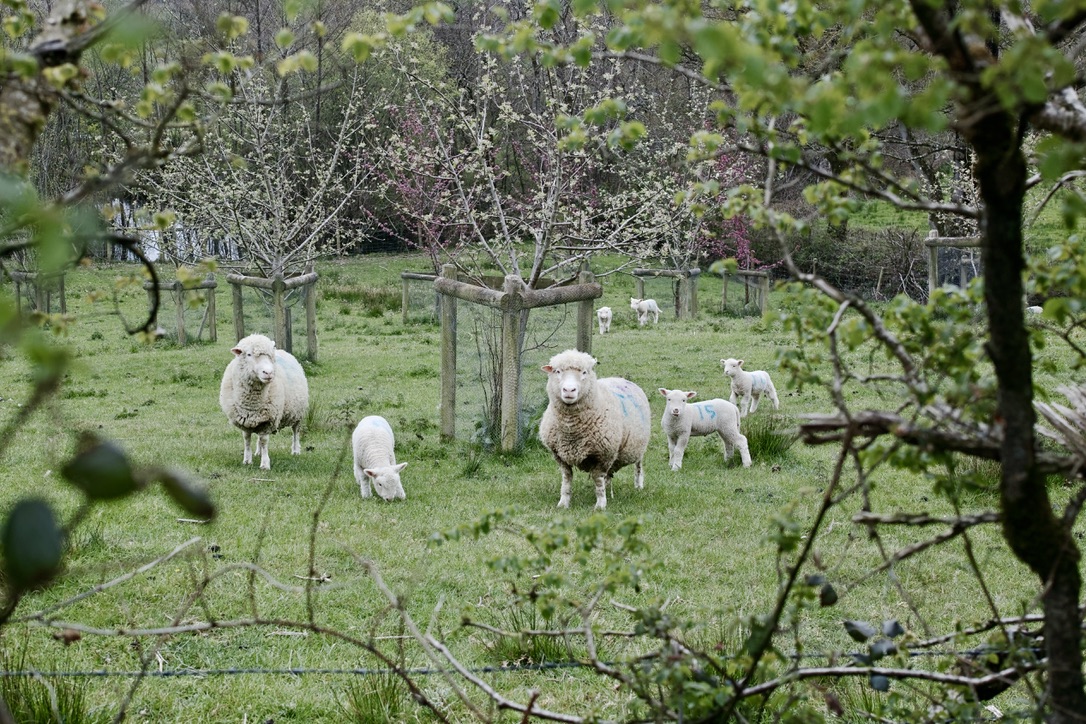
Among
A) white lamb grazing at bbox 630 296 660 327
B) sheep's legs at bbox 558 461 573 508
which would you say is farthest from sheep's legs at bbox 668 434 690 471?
white lamb grazing at bbox 630 296 660 327

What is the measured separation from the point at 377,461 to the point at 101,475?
8107 mm

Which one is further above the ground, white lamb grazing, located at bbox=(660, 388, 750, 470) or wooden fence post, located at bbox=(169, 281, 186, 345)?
wooden fence post, located at bbox=(169, 281, 186, 345)

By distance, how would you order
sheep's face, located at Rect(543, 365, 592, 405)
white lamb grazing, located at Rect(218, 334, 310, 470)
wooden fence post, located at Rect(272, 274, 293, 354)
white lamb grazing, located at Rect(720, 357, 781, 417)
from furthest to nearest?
wooden fence post, located at Rect(272, 274, 293, 354)
white lamb grazing, located at Rect(720, 357, 781, 417)
white lamb grazing, located at Rect(218, 334, 310, 470)
sheep's face, located at Rect(543, 365, 592, 405)

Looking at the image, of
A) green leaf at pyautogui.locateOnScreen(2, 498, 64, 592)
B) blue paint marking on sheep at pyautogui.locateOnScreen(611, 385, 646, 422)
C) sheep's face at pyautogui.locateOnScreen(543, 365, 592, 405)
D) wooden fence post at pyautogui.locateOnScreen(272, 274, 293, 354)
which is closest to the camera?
green leaf at pyautogui.locateOnScreen(2, 498, 64, 592)

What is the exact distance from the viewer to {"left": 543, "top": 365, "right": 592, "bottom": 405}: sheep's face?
26.7 feet

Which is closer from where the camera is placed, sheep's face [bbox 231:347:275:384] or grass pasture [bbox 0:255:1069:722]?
grass pasture [bbox 0:255:1069:722]

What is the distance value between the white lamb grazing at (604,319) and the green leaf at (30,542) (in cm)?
1811

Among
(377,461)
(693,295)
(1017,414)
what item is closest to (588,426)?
(377,461)

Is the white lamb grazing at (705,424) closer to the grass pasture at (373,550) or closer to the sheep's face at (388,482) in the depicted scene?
the grass pasture at (373,550)

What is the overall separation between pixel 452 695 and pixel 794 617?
236cm

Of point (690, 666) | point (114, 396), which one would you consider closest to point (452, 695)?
point (690, 666)

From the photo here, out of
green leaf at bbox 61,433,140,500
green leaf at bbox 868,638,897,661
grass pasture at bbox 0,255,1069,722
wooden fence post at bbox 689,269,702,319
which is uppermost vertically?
wooden fence post at bbox 689,269,702,319

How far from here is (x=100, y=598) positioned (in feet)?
19.6

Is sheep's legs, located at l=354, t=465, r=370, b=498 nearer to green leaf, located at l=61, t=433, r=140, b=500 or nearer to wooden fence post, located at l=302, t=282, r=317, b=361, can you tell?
wooden fence post, located at l=302, t=282, r=317, b=361
